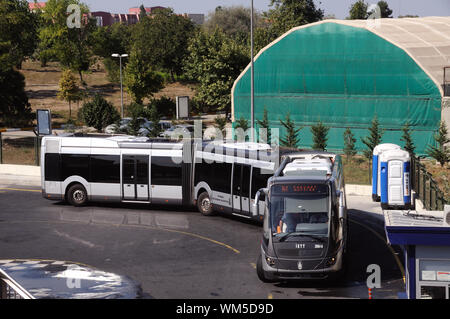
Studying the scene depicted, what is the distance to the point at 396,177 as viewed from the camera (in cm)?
2344

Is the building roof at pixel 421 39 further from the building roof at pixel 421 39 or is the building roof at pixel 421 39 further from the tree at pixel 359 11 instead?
the tree at pixel 359 11

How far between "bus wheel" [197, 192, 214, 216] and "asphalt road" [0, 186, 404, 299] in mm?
365

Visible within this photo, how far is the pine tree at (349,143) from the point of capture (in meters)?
38.2

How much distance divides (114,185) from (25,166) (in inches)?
470

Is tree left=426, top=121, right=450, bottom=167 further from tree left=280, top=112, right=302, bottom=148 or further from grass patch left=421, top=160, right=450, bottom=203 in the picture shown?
tree left=280, top=112, right=302, bottom=148

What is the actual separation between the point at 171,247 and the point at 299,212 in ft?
18.3

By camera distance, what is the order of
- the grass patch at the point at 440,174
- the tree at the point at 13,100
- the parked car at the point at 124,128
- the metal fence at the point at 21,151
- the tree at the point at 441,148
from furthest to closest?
Result: the tree at the point at 13,100
the parked car at the point at 124,128
the metal fence at the point at 21,151
the tree at the point at 441,148
the grass patch at the point at 440,174

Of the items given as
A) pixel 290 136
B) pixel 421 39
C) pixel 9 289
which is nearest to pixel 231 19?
pixel 421 39

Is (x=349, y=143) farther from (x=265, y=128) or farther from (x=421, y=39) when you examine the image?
(x=421, y=39)

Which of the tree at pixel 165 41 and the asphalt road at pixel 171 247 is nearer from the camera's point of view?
the asphalt road at pixel 171 247

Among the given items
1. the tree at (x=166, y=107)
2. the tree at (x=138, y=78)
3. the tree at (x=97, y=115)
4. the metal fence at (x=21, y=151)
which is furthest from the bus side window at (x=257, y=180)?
the tree at (x=166, y=107)

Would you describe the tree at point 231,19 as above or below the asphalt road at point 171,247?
above

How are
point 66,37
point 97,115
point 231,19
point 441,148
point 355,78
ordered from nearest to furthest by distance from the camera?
point 441,148 → point 355,78 → point 97,115 → point 66,37 → point 231,19
